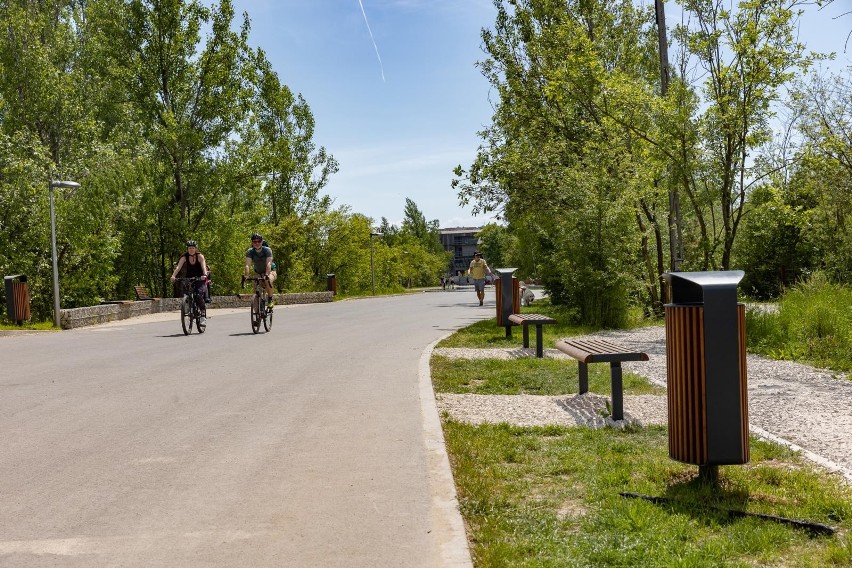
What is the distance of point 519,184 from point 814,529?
20.0 meters

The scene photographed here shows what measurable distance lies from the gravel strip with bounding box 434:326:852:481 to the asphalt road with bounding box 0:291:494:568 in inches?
28.1

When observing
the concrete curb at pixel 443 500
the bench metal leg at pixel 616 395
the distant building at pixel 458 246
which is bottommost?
the concrete curb at pixel 443 500

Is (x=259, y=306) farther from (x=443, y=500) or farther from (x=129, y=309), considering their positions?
(x=443, y=500)

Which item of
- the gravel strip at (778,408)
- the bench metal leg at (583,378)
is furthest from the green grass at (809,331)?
the bench metal leg at (583,378)

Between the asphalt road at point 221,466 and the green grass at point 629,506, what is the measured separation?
26 centimetres

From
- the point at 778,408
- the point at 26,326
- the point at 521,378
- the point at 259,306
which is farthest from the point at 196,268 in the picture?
the point at 778,408

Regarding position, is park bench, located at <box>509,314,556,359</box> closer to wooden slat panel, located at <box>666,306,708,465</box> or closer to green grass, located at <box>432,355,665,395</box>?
green grass, located at <box>432,355,665,395</box>

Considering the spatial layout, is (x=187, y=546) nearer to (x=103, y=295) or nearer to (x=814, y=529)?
(x=814, y=529)

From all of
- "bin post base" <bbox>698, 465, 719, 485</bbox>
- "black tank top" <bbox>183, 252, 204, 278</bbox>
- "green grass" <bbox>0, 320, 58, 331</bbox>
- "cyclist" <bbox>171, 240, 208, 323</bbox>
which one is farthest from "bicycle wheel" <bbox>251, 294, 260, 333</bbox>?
"bin post base" <bbox>698, 465, 719, 485</bbox>

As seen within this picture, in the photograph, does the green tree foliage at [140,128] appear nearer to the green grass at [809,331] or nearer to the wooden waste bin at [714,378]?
the green grass at [809,331]

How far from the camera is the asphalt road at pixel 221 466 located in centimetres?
360

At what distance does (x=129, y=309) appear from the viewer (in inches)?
906

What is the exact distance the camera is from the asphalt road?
3.60 metres

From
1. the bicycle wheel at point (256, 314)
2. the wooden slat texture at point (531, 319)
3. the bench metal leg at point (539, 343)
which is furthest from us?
the bicycle wheel at point (256, 314)
